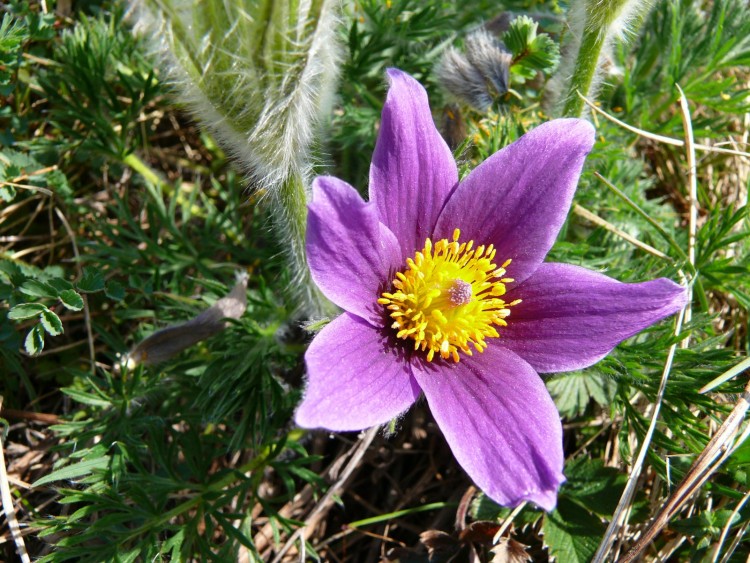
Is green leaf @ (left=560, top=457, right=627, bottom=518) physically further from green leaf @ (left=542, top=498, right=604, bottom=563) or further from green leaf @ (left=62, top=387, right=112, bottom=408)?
green leaf @ (left=62, top=387, right=112, bottom=408)

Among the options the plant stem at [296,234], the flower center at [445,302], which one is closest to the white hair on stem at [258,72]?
the plant stem at [296,234]

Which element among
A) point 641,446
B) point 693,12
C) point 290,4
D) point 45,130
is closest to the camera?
point 290,4

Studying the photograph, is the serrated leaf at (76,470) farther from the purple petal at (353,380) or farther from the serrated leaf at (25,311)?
the purple petal at (353,380)

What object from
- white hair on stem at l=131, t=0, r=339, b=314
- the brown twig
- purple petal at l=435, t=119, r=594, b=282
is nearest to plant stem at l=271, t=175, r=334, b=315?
white hair on stem at l=131, t=0, r=339, b=314

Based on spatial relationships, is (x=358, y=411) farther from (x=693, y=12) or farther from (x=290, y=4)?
(x=693, y=12)

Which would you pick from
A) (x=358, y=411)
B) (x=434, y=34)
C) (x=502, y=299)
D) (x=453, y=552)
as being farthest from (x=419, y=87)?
(x=453, y=552)
